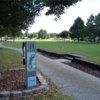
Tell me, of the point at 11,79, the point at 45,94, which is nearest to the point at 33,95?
the point at 45,94

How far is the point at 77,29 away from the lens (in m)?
79.9

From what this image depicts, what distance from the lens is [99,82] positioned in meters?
8.50

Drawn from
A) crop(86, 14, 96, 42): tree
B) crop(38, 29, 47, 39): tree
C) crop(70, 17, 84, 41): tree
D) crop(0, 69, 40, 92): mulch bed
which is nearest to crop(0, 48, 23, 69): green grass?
crop(0, 69, 40, 92): mulch bed

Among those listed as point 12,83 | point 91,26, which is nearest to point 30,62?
point 12,83

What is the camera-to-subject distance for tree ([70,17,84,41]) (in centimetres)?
7862

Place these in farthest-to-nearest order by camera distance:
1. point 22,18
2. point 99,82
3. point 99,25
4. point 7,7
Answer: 1. point 99,25
2. point 99,82
3. point 22,18
4. point 7,7

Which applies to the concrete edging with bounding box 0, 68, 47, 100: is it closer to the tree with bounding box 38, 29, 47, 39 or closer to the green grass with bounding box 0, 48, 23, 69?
the green grass with bounding box 0, 48, 23, 69

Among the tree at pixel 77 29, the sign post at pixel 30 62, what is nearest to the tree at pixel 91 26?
the tree at pixel 77 29

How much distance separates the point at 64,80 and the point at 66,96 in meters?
2.51

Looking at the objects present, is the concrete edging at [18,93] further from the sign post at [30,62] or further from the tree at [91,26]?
the tree at [91,26]

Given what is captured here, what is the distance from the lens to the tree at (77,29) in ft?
258

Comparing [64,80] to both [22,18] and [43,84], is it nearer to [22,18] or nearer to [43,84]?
[43,84]

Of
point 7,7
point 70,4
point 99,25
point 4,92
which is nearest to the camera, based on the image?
point 4,92

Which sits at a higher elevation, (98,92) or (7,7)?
(7,7)
